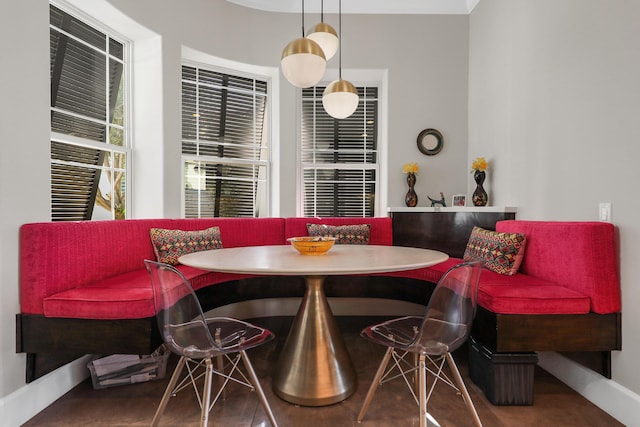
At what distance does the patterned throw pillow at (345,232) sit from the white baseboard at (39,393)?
191 centimetres

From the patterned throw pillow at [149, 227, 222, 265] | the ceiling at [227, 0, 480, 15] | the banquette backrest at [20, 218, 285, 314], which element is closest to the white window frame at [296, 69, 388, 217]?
the ceiling at [227, 0, 480, 15]

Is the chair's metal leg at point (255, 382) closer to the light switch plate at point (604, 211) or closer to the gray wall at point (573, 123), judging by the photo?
the gray wall at point (573, 123)

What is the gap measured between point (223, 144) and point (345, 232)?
5.41 feet

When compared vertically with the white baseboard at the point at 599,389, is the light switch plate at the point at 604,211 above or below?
above

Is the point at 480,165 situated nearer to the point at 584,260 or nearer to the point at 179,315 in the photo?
the point at 584,260

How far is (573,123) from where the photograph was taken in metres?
2.10

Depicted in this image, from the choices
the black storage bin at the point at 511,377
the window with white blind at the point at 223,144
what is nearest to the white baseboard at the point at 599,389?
the black storage bin at the point at 511,377

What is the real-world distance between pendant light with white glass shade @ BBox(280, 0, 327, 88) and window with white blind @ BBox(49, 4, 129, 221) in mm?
1816

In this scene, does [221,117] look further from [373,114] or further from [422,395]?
[422,395]

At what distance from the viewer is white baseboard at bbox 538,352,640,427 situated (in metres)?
1.62

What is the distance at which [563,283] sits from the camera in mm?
1908

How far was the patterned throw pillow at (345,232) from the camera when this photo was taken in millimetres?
3027

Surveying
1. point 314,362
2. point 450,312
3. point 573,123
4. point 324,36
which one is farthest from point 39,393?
point 573,123

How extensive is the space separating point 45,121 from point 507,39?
3.51m
